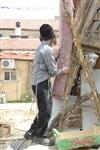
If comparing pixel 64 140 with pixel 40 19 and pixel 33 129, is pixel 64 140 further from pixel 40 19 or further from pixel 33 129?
pixel 40 19

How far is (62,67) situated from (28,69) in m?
11.9

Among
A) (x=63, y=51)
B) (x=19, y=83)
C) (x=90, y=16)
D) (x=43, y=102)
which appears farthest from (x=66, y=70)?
(x=19, y=83)

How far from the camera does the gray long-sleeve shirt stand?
17.3ft

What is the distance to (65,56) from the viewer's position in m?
5.66

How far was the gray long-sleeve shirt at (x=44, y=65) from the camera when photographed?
527 cm

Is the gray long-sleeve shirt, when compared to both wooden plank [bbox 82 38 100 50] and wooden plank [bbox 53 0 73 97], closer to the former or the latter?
wooden plank [bbox 53 0 73 97]

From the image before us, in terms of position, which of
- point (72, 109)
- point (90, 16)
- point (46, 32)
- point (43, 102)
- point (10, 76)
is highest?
point (90, 16)

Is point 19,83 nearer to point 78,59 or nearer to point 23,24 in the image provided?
point 23,24

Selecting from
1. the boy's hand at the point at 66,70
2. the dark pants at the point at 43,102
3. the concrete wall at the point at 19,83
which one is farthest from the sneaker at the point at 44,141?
the concrete wall at the point at 19,83

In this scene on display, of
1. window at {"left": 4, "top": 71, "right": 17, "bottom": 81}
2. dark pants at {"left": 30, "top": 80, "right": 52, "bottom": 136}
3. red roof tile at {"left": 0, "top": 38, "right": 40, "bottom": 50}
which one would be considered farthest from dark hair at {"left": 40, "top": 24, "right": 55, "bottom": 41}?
red roof tile at {"left": 0, "top": 38, "right": 40, "bottom": 50}

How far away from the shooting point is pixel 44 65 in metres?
5.39

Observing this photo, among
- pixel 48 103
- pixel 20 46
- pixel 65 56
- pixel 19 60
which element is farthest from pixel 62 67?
pixel 20 46

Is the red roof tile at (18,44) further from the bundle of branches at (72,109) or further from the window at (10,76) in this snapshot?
the bundle of branches at (72,109)

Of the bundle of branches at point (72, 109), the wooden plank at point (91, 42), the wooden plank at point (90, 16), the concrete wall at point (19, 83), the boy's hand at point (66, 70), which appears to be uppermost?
the wooden plank at point (90, 16)
